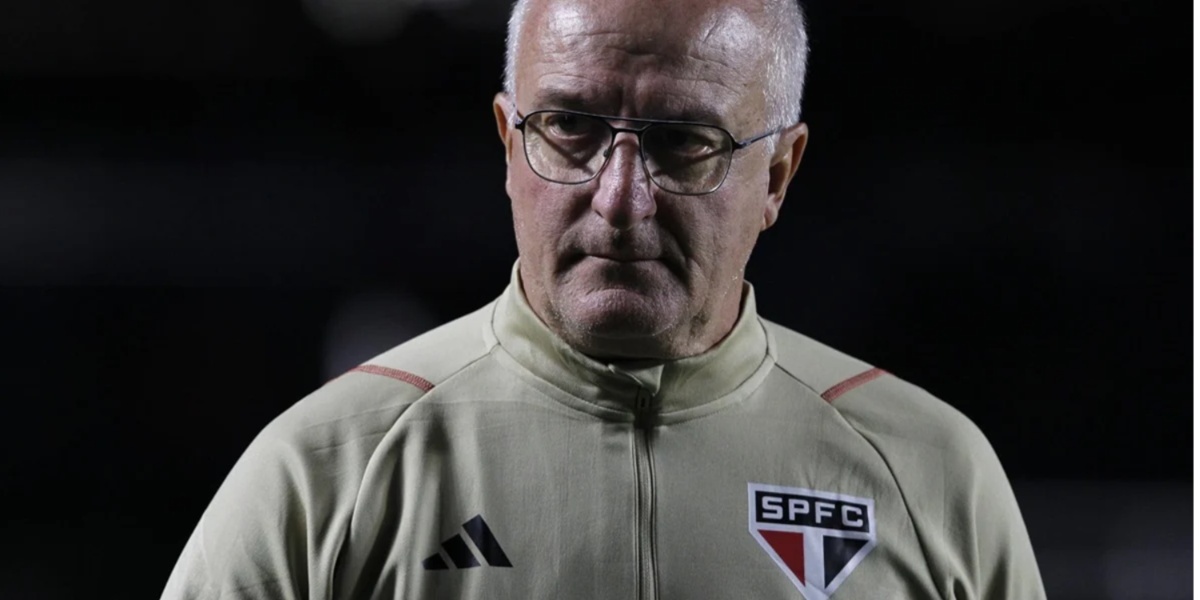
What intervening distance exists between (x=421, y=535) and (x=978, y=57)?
5.08 ft

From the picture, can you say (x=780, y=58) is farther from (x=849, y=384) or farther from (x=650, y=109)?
(x=849, y=384)

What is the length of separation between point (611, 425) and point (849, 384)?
0.34m

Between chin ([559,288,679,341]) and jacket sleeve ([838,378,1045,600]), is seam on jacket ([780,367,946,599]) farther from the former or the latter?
chin ([559,288,679,341])

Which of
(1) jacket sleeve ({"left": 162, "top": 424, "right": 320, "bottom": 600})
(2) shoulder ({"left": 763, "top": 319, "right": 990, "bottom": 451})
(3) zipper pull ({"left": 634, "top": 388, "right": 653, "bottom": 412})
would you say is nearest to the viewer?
(1) jacket sleeve ({"left": 162, "top": 424, "right": 320, "bottom": 600})

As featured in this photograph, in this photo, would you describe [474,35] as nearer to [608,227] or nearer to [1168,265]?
[608,227]

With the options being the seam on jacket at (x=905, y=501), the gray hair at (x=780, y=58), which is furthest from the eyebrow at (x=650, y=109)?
the seam on jacket at (x=905, y=501)

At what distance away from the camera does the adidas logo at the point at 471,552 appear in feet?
5.02

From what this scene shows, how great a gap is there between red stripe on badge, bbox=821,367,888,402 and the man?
0.08 ft

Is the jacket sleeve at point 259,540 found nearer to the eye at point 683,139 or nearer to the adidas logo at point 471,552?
the adidas logo at point 471,552

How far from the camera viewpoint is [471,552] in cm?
154

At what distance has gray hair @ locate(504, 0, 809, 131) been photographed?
1677mm

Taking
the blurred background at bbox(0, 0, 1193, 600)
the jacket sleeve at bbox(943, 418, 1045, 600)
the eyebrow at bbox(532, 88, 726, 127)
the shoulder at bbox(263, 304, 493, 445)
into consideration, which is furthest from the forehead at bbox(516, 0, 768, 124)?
the blurred background at bbox(0, 0, 1193, 600)

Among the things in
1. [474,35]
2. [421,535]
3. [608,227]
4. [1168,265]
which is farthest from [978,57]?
[421,535]

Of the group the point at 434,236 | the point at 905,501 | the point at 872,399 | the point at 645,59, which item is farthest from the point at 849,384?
the point at 434,236
